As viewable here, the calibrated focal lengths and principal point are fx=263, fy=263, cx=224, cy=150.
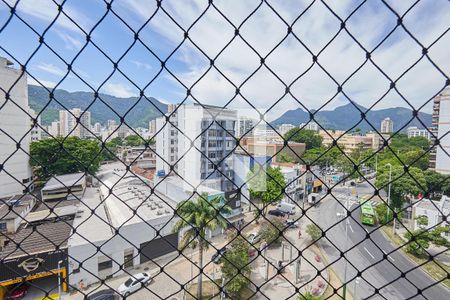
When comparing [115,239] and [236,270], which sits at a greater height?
[115,239]

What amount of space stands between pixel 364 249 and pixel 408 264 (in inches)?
35.9

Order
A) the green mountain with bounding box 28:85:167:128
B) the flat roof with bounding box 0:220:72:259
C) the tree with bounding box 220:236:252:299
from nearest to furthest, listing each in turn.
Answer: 1. the green mountain with bounding box 28:85:167:128
2. the tree with bounding box 220:236:252:299
3. the flat roof with bounding box 0:220:72:259

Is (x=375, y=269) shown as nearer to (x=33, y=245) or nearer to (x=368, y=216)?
(x=368, y=216)

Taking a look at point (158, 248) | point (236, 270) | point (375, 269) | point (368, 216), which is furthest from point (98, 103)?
point (368, 216)

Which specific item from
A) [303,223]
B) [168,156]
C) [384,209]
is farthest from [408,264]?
[168,156]

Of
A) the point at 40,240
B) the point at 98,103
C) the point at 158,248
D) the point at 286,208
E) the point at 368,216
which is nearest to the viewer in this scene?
the point at 98,103

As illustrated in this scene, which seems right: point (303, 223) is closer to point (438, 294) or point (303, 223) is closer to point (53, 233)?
point (438, 294)

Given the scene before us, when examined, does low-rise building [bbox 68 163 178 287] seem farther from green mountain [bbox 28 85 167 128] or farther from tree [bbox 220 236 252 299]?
green mountain [bbox 28 85 167 128]

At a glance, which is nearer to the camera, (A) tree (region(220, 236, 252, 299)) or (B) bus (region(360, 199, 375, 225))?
(A) tree (region(220, 236, 252, 299))

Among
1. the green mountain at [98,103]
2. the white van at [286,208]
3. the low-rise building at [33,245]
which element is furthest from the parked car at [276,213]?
the low-rise building at [33,245]

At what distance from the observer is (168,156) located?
35.9ft

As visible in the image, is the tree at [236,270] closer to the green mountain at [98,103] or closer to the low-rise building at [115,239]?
the low-rise building at [115,239]

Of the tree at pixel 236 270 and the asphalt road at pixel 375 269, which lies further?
the asphalt road at pixel 375 269

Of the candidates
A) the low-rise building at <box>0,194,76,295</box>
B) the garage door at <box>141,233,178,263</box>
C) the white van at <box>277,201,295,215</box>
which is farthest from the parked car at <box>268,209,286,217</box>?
the low-rise building at <box>0,194,76,295</box>
